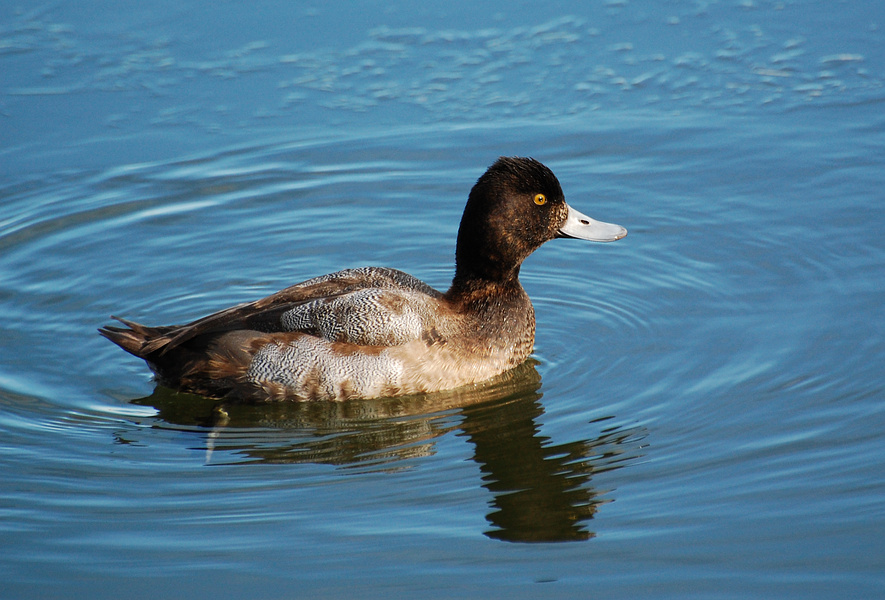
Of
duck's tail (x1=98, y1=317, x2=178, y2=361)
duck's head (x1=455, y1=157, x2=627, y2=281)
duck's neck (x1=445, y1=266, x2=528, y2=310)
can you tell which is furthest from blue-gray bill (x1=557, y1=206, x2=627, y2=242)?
duck's tail (x1=98, y1=317, x2=178, y2=361)

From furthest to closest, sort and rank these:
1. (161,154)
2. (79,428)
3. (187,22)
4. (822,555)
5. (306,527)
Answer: (187,22)
(161,154)
(79,428)
(306,527)
(822,555)

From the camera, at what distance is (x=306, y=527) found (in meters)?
5.77

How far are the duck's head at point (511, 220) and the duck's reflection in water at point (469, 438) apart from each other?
804 mm

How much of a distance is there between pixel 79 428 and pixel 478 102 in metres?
5.79

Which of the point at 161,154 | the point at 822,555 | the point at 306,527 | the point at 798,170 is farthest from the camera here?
the point at 161,154

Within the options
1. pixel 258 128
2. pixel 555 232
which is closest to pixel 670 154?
pixel 555 232

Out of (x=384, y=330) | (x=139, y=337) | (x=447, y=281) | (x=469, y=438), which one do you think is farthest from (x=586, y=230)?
(x=139, y=337)

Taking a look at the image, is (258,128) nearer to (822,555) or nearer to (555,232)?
(555,232)

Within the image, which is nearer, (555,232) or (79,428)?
(79,428)

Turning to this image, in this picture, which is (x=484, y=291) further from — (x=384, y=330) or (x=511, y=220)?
(x=384, y=330)

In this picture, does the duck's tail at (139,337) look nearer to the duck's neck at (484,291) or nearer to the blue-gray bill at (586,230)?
the duck's neck at (484,291)

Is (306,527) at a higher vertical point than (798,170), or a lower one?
lower

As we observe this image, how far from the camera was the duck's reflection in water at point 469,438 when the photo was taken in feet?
19.6

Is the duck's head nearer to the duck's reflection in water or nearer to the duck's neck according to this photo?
the duck's neck
